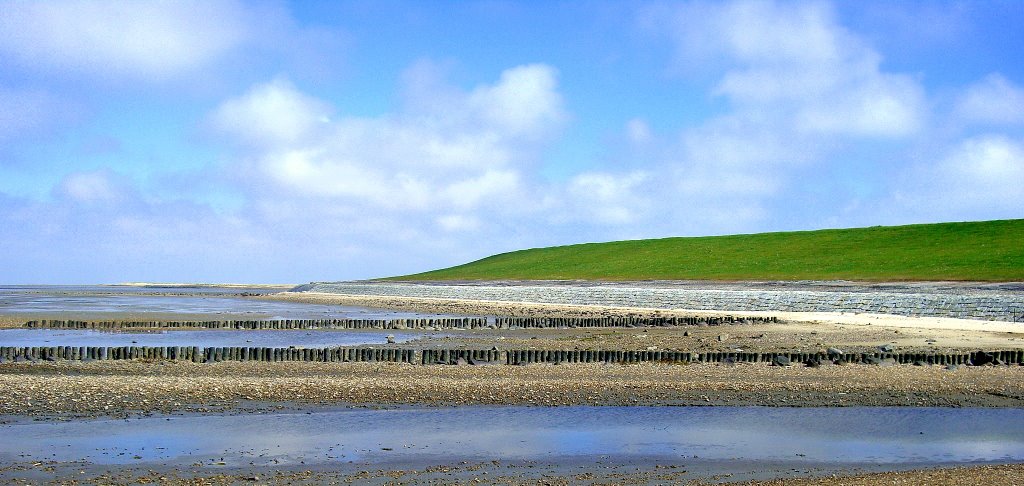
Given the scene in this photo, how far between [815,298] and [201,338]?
26763 mm

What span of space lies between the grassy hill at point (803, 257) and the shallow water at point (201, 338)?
4127 cm

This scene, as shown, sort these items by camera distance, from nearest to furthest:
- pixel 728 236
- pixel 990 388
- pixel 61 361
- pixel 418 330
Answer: pixel 990 388, pixel 61 361, pixel 418 330, pixel 728 236

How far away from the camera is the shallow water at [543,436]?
12109 millimetres

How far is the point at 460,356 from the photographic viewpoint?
23422mm

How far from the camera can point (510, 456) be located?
1219 cm

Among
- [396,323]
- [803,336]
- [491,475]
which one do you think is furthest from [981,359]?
[396,323]

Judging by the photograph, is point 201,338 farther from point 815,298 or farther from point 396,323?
point 815,298

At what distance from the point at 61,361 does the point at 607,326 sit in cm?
2116

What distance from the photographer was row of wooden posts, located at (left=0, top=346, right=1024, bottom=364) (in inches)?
888

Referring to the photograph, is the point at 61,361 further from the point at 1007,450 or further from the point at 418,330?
the point at 1007,450

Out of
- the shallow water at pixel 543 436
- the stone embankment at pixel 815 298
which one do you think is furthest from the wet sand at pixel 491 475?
the stone embankment at pixel 815 298

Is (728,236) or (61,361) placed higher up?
(728,236)

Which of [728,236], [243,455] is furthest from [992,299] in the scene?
[728,236]

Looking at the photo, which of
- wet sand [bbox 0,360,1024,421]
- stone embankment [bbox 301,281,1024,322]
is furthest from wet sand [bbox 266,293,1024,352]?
wet sand [bbox 0,360,1024,421]
